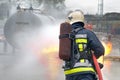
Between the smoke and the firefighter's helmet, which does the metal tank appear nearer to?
the smoke

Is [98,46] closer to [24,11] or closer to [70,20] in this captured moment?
[70,20]

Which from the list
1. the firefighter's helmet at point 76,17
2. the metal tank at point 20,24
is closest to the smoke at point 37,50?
the metal tank at point 20,24

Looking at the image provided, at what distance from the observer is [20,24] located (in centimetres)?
1775

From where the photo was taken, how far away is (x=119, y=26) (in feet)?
151

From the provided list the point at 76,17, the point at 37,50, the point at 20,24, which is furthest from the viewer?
the point at 20,24

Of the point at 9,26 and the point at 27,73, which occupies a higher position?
the point at 9,26

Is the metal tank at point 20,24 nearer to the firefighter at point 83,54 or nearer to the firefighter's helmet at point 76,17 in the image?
the firefighter's helmet at point 76,17

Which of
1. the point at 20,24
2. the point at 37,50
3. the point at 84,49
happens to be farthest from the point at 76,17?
the point at 20,24

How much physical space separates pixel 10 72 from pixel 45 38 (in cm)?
412

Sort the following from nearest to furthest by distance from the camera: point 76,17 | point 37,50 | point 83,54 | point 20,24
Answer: point 83,54, point 76,17, point 37,50, point 20,24

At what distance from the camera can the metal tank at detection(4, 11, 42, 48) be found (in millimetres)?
17328

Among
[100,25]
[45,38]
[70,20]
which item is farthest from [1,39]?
[100,25]

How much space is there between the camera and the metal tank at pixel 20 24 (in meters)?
17.3

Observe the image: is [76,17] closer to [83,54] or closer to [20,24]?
[83,54]
